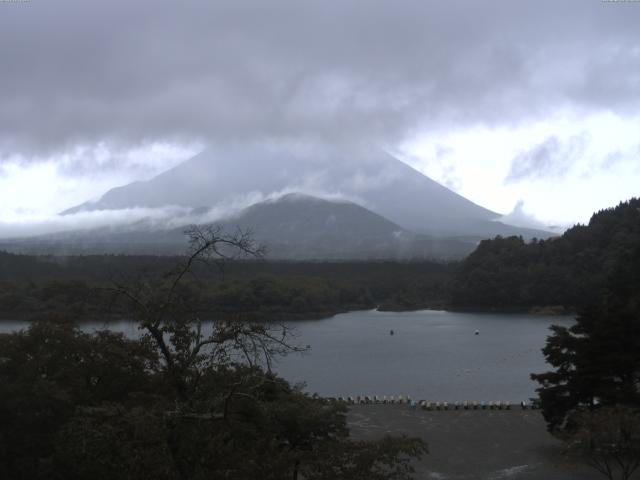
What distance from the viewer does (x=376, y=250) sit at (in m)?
92.5

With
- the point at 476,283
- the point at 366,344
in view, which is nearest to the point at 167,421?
the point at 366,344

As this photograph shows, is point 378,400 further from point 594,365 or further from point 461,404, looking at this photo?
point 594,365

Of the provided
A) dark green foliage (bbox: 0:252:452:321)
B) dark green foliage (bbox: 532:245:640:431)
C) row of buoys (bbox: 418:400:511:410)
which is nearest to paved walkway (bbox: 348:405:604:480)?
Answer: row of buoys (bbox: 418:400:511:410)

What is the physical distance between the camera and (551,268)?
41.3m

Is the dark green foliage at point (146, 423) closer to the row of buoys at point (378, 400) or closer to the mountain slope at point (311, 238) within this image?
the row of buoys at point (378, 400)

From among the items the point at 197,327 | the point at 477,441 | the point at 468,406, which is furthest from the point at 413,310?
the point at 197,327

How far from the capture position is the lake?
17328 millimetres

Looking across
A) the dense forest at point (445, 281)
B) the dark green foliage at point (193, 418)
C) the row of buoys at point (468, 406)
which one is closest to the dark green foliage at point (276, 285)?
the dense forest at point (445, 281)

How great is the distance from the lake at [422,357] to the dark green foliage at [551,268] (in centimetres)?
425

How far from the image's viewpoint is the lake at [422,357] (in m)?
17.3

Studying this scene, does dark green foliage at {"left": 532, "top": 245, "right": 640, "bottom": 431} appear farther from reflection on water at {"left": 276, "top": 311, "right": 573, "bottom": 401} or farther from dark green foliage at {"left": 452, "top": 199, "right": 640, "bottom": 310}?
dark green foliage at {"left": 452, "top": 199, "right": 640, "bottom": 310}

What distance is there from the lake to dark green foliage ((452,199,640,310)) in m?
4.25

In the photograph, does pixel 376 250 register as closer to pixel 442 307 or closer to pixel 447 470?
pixel 442 307

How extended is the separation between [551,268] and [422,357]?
21.1m
